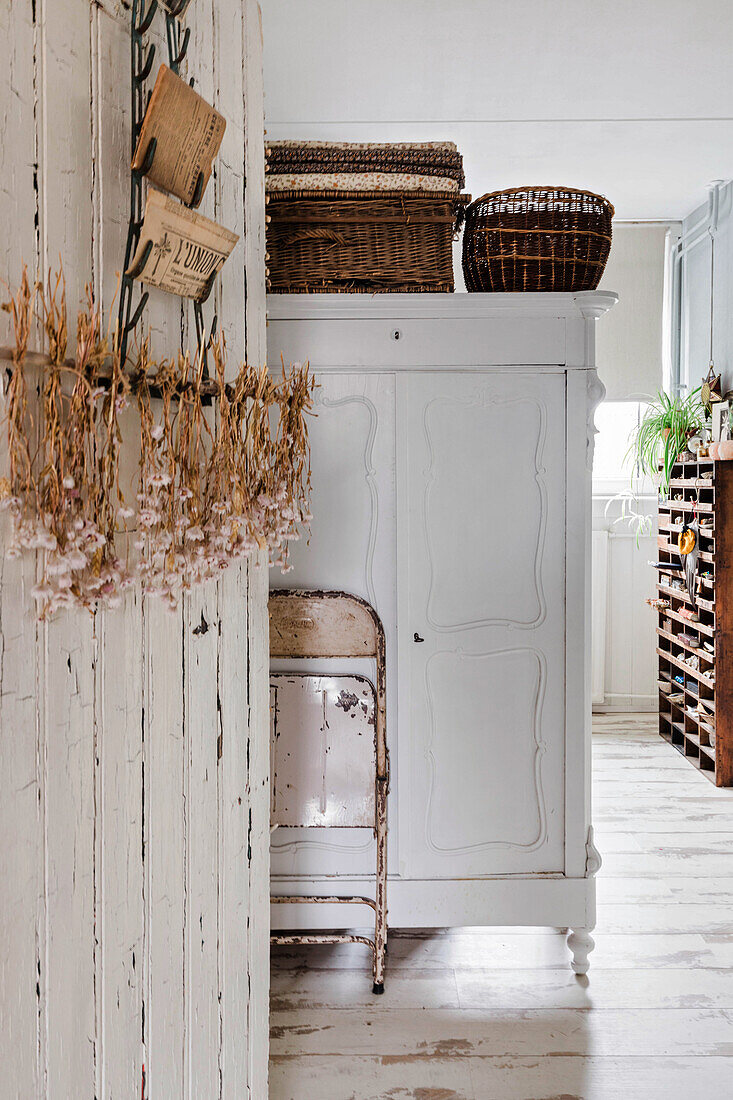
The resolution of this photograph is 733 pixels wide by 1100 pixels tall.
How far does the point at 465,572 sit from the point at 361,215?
0.94m

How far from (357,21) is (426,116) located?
0.64 metres

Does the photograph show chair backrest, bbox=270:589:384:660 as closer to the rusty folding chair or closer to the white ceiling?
the rusty folding chair

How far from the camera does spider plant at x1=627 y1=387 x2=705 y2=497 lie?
13.3 feet

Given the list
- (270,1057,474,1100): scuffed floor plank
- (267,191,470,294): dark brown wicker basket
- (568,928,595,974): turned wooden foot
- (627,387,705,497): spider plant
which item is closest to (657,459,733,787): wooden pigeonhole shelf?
(627,387,705,497): spider plant

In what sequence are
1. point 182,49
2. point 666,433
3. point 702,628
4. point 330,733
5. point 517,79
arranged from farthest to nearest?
point 666,433 → point 702,628 → point 517,79 → point 330,733 → point 182,49

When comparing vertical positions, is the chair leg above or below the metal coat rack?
below

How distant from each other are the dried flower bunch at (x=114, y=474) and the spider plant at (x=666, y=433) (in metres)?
3.17

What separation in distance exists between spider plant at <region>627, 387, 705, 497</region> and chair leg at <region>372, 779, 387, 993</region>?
2610mm

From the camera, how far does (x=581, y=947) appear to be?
2201 mm

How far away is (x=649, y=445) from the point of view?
4.31m

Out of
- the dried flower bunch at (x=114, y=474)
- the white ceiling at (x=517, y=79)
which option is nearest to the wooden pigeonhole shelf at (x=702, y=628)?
the white ceiling at (x=517, y=79)

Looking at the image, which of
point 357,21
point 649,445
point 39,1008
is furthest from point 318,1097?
point 649,445

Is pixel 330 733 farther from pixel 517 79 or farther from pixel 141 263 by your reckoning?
pixel 517 79

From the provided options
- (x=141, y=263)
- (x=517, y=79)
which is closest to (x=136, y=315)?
(x=141, y=263)
